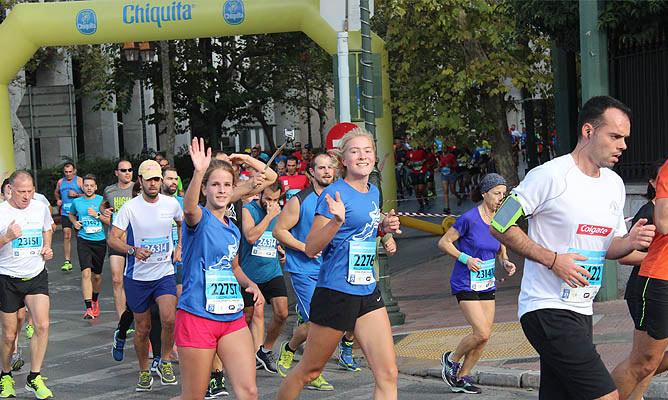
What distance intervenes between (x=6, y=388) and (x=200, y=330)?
4000 mm

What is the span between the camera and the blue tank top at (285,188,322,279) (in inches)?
402

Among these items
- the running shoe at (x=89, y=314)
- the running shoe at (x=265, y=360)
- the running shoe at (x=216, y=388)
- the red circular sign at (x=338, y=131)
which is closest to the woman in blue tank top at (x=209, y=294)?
the running shoe at (x=216, y=388)

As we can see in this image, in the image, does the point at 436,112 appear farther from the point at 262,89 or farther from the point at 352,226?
the point at 262,89

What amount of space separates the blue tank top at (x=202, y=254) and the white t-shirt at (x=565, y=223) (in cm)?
214

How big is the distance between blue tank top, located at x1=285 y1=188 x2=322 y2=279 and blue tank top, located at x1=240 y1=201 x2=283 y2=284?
974mm

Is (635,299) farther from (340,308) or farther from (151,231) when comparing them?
(151,231)

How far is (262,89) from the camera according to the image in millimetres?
37188

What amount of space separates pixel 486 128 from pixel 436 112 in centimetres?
101

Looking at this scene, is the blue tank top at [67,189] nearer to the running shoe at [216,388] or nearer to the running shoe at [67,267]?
the running shoe at [67,267]

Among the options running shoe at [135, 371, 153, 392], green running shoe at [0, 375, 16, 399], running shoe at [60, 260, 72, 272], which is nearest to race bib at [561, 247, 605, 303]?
running shoe at [135, 371, 153, 392]

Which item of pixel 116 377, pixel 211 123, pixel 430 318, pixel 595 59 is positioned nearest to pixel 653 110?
pixel 595 59

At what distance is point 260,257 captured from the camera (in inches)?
450

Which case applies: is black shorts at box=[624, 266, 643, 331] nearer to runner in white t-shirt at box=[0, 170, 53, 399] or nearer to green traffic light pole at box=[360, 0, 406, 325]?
runner in white t-shirt at box=[0, 170, 53, 399]

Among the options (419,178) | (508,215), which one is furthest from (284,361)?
(419,178)
